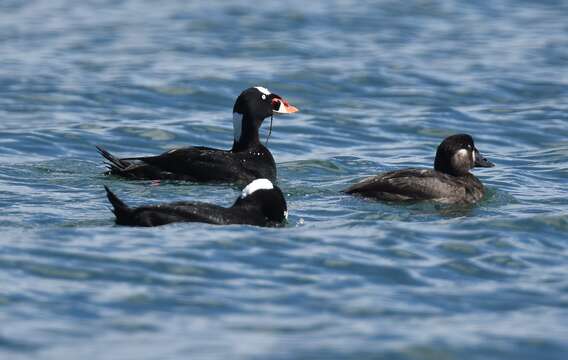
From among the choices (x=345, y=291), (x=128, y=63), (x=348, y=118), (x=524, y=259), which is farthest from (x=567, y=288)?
(x=128, y=63)

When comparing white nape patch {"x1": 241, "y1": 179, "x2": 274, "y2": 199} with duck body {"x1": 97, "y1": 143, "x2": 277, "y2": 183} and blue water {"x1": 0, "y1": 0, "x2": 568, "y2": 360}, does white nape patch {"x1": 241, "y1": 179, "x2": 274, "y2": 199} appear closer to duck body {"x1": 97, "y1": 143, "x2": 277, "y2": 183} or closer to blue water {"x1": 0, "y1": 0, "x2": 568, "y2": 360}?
blue water {"x1": 0, "y1": 0, "x2": 568, "y2": 360}

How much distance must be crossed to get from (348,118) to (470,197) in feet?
21.1

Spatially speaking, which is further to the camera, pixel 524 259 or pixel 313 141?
pixel 313 141

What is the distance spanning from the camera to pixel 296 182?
14211 millimetres

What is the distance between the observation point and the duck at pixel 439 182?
12461 millimetres

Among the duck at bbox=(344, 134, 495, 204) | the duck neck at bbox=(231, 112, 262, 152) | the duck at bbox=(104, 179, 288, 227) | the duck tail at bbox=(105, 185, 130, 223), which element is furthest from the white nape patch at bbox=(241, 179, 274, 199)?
the duck neck at bbox=(231, 112, 262, 152)

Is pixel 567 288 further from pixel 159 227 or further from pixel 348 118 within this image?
pixel 348 118

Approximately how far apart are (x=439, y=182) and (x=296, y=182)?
2.02 metres

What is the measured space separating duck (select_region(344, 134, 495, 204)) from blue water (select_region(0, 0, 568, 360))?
217mm

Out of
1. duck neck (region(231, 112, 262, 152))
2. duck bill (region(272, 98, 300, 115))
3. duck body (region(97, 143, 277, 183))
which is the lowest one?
duck body (region(97, 143, 277, 183))

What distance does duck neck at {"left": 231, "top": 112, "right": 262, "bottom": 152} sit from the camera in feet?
48.7

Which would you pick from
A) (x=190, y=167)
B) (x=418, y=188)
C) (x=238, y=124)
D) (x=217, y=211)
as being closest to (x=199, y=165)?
(x=190, y=167)

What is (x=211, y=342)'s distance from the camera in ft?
25.4

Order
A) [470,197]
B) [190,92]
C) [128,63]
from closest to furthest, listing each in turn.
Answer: [470,197] < [190,92] < [128,63]
